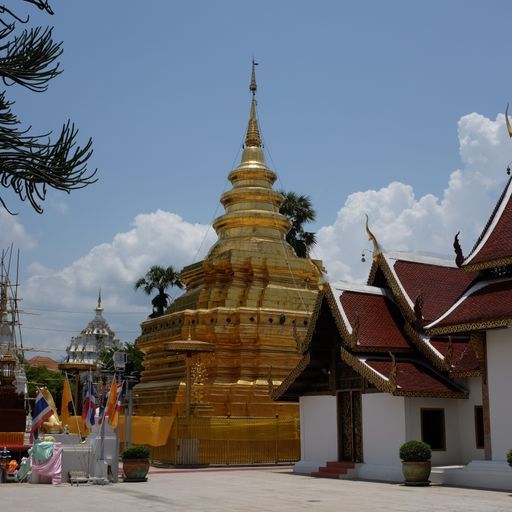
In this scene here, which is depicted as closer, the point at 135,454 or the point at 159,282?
the point at 135,454

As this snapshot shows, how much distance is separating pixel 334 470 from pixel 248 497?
602 cm

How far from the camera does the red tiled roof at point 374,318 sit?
67.9 feet

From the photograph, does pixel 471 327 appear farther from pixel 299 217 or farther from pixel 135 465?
pixel 299 217

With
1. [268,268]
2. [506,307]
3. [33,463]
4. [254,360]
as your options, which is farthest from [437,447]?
[268,268]

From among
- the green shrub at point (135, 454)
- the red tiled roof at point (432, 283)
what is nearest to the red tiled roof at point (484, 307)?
the red tiled roof at point (432, 283)

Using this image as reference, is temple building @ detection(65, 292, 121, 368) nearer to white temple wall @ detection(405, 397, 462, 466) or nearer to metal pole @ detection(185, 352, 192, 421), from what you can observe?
metal pole @ detection(185, 352, 192, 421)

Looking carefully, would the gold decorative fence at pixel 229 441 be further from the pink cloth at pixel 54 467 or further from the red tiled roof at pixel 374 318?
the pink cloth at pixel 54 467

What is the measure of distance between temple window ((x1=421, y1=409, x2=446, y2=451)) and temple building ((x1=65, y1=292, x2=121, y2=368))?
78825 mm

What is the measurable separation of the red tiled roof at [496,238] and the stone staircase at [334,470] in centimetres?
576

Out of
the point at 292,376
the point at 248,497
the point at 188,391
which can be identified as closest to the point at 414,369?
the point at 292,376

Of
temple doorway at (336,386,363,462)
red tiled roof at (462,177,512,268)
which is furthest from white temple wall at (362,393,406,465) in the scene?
red tiled roof at (462,177,512,268)

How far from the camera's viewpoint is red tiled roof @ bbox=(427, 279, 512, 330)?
17.4 m

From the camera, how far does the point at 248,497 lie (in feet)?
50.1

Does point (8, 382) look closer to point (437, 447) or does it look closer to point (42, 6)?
point (437, 447)
